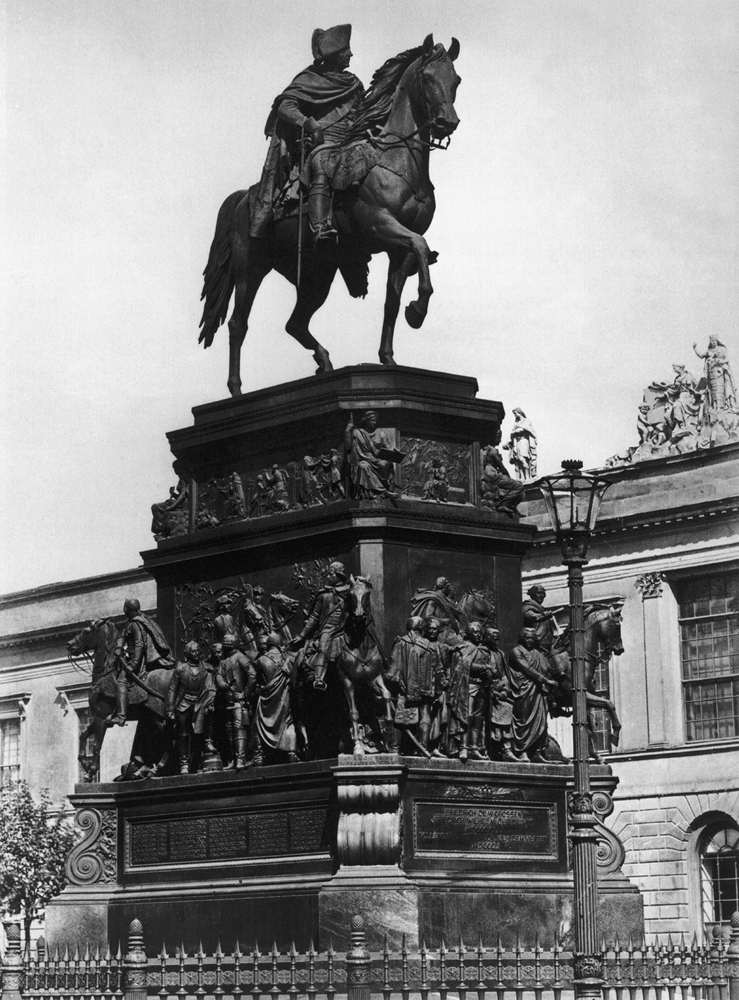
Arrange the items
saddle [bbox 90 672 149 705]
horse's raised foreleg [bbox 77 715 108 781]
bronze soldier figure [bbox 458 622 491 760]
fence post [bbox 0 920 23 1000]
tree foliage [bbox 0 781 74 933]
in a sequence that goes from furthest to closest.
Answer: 1. tree foliage [bbox 0 781 74 933]
2. horse's raised foreleg [bbox 77 715 108 781]
3. saddle [bbox 90 672 149 705]
4. bronze soldier figure [bbox 458 622 491 760]
5. fence post [bbox 0 920 23 1000]

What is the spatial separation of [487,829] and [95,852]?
437 cm

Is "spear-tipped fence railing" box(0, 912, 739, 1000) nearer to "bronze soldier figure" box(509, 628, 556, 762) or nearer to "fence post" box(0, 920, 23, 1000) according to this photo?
"fence post" box(0, 920, 23, 1000)

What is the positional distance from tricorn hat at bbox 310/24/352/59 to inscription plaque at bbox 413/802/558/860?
8.40 metres

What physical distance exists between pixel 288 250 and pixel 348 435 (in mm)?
3232

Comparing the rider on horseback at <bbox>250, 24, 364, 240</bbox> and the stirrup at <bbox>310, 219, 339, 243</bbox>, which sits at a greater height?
the rider on horseback at <bbox>250, 24, 364, 240</bbox>

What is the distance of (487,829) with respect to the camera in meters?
21.8

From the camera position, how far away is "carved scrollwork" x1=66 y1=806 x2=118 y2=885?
933 inches

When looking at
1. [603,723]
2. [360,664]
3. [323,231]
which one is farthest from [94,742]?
[603,723]

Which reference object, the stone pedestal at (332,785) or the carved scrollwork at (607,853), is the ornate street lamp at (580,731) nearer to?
the stone pedestal at (332,785)

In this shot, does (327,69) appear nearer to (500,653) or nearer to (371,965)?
(500,653)

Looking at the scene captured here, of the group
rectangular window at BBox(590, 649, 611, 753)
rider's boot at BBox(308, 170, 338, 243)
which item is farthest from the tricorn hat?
rectangular window at BBox(590, 649, 611, 753)

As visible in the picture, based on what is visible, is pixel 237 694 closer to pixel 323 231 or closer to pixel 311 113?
pixel 323 231

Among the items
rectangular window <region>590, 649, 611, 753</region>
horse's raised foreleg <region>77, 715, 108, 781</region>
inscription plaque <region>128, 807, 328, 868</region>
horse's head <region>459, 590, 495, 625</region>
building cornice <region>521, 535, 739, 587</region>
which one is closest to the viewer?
inscription plaque <region>128, 807, 328, 868</region>

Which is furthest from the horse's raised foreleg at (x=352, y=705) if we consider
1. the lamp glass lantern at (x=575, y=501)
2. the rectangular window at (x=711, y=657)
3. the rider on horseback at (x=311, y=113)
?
the rectangular window at (x=711, y=657)
